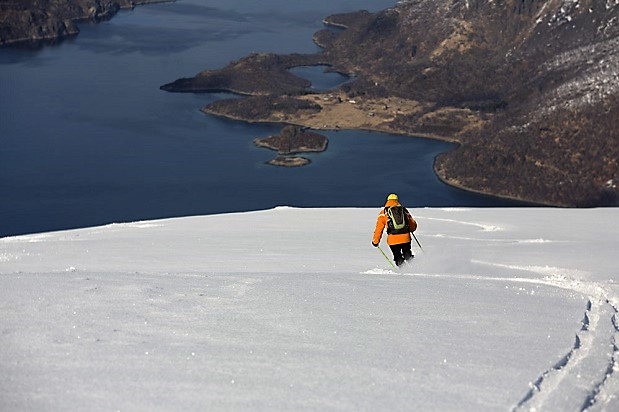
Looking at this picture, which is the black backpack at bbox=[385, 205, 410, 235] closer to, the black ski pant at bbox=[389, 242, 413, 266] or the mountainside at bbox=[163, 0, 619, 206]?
the black ski pant at bbox=[389, 242, 413, 266]

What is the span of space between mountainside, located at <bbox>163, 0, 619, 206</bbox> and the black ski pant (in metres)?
68.5

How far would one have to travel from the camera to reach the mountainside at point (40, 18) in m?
153

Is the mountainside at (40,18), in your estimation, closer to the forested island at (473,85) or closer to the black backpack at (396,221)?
the forested island at (473,85)

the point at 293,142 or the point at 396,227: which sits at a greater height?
the point at 396,227

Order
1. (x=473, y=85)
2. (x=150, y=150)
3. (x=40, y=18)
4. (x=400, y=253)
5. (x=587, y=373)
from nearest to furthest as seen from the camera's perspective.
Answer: (x=587, y=373), (x=400, y=253), (x=150, y=150), (x=473, y=85), (x=40, y=18)

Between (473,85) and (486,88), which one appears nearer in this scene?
(486,88)

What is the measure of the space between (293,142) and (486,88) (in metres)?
32.7

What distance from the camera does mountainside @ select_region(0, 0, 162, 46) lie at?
503 ft

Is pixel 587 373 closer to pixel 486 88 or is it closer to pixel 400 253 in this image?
pixel 400 253

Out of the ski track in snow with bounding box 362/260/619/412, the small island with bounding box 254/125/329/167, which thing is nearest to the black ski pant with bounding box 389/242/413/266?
the ski track in snow with bounding box 362/260/619/412

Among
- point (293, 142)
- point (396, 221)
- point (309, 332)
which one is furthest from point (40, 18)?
point (309, 332)

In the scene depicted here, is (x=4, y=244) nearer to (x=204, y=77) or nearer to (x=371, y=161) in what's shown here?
(x=371, y=161)

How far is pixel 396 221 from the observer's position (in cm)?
Result: 1279

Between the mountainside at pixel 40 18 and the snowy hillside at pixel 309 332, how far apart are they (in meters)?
147
